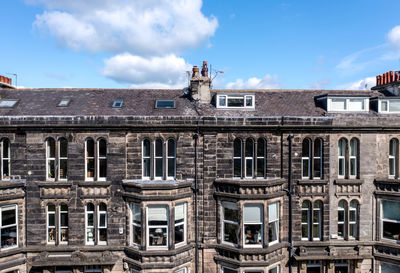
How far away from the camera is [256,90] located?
1828 centimetres

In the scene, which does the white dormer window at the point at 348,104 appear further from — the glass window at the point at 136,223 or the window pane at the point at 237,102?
the glass window at the point at 136,223

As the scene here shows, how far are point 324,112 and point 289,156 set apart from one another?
13.2ft

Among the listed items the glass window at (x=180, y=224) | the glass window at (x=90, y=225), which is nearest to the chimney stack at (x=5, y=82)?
the glass window at (x=90, y=225)

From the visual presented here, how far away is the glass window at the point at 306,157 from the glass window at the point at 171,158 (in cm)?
705

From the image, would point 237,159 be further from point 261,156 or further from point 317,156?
point 317,156

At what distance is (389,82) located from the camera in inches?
712

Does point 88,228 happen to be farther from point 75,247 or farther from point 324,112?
point 324,112

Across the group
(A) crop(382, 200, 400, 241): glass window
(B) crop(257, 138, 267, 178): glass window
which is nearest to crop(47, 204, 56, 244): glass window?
(B) crop(257, 138, 267, 178): glass window

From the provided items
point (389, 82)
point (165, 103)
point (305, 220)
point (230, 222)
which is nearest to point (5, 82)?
point (165, 103)

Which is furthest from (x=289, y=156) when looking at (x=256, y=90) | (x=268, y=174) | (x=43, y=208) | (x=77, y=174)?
(x=43, y=208)

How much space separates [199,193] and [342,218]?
8.15m

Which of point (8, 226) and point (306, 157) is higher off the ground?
point (306, 157)

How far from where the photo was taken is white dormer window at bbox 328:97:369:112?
1521 cm

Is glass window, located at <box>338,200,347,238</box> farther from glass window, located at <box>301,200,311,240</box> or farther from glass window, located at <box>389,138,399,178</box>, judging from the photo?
glass window, located at <box>389,138,399,178</box>
